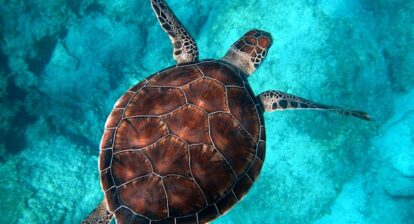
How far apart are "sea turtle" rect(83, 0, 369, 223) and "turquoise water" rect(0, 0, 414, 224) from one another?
10.0ft

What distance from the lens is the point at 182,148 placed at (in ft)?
8.26

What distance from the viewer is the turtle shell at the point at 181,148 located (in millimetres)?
2449

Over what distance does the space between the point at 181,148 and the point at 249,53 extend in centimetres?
203

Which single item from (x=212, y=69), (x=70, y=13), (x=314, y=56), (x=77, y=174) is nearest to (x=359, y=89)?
(x=314, y=56)

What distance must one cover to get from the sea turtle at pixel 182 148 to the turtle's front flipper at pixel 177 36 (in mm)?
576

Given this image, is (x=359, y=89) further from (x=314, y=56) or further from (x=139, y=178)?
(x=139, y=178)

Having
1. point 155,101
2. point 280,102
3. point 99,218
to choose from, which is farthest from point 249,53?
point 99,218

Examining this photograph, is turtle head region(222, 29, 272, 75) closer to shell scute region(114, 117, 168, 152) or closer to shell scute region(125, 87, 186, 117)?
shell scute region(125, 87, 186, 117)

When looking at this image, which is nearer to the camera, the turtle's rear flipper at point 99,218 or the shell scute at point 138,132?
the shell scute at point 138,132

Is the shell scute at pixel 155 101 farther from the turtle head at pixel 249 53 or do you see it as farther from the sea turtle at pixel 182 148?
the turtle head at pixel 249 53

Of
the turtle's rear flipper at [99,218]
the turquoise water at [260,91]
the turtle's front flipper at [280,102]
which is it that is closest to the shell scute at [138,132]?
the turtle's rear flipper at [99,218]

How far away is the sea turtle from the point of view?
2451 mm

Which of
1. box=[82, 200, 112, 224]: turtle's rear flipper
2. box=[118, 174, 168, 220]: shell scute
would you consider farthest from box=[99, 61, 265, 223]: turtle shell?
box=[82, 200, 112, 224]: turtle's rear flipper

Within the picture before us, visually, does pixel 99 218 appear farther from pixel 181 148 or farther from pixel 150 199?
pixel 181 148
